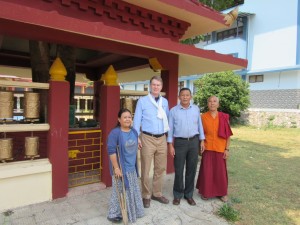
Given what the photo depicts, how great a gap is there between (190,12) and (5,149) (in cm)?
351

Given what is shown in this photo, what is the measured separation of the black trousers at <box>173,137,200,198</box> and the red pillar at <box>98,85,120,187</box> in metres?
1.17

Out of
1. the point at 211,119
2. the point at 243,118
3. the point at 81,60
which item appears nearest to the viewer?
the point at 211,119

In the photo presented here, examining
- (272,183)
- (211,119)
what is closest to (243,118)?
(272,183)

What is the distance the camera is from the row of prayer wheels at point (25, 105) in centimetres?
357

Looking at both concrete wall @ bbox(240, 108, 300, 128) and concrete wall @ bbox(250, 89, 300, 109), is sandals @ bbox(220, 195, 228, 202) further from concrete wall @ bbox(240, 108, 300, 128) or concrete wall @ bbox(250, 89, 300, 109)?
concrete wall @ bbox(250, 89, 300, 109)

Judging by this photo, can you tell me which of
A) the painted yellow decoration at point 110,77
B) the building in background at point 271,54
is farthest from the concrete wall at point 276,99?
the painted yellow decoration at point 110,77

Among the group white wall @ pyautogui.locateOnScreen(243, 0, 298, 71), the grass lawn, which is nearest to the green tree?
white wall @ pyautogui.locateOnScreen(243, 0, 298, 71)

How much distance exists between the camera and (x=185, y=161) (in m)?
3.86

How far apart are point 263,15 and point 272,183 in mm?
16184

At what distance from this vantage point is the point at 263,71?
17547 mm

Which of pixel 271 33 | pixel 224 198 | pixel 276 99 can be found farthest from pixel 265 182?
pixel 271 33

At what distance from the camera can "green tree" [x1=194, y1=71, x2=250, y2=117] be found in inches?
576

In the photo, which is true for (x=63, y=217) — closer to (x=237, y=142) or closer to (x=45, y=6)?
(x=45, y=6)

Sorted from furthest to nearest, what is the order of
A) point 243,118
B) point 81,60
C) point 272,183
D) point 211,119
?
point 243,118
point 81,60
point 272,183
point 211,119
